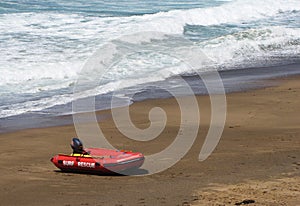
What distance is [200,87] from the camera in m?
15.9

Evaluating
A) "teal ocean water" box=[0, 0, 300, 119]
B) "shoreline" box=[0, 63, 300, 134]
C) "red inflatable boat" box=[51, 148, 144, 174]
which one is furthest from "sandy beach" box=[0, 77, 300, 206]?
"teal ocean water" box=[0, 0, 300, 119]

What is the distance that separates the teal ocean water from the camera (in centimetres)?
1656

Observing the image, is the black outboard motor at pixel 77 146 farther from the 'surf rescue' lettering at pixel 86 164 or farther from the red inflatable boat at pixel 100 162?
the 'surf rescue' lettering at pixel 86 164

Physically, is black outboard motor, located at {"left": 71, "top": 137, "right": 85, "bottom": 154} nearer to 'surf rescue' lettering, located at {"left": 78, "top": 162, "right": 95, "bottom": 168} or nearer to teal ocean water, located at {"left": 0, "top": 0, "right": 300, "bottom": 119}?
'surf rescue' lettering, located at {"left": 78, "top": 162, "right": 95, "bottom": 168}

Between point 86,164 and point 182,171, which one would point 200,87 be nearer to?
point 182,171

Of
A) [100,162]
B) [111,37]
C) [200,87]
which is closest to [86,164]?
[100,162]

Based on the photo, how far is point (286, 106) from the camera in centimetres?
1354

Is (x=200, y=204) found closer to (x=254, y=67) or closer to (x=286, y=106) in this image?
(x=286, y=106)

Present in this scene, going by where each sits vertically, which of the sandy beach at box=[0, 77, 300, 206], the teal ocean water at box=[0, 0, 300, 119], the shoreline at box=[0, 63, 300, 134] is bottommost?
the sandy beach at box=[0, 77, 300, 206]

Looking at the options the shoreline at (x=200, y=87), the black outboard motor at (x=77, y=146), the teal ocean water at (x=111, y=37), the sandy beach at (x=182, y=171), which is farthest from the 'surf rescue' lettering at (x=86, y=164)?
the teal ocean water at (x=111, y=37)

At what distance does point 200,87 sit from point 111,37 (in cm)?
810

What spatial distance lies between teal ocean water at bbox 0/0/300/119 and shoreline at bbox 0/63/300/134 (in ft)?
1.40

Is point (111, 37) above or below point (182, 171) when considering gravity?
above

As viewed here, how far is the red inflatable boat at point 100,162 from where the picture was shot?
30.7 ft
